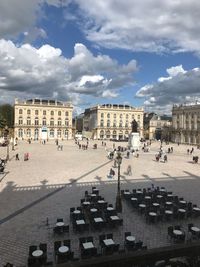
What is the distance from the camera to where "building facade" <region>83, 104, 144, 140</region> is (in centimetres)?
12406

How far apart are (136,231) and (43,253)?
200 inches

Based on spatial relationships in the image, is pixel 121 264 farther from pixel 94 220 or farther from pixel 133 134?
pixel 133 134

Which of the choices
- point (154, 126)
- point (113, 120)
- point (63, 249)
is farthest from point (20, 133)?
point (63, 249)

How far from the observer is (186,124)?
101938 millimetres

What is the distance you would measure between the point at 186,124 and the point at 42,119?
5518cm

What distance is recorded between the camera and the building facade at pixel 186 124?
95875 millimetres

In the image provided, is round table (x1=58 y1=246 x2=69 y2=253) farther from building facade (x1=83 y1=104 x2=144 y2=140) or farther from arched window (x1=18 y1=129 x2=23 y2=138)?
building facade (x1=83 y1=104 x2=144 y2=140)

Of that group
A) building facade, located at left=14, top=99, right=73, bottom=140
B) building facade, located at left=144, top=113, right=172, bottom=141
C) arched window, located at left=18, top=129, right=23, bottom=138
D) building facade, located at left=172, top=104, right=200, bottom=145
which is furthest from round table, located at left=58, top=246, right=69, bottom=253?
building facade, located at left=144, top=113, right=172, bottom=141

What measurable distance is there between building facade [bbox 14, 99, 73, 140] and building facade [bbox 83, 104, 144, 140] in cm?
1372

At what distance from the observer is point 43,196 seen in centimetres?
2027

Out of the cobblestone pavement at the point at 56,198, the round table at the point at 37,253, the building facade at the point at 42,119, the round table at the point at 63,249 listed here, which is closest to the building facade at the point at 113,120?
the building facade at the point at 42,119

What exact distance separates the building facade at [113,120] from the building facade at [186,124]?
2211cm

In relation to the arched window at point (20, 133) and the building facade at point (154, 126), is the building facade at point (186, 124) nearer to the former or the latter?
the building facade at point (154, 126)

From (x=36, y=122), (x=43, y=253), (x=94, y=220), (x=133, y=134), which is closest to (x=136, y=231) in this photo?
(x=94, y=220)
